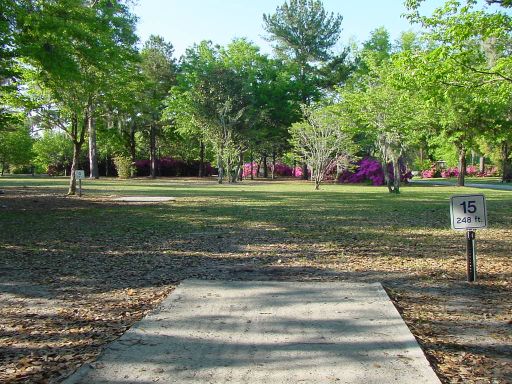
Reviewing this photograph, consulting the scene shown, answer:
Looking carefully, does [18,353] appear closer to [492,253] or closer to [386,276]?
[386,276]

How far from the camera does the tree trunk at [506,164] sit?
4047cm

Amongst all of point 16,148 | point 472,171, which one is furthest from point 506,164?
point 16,148

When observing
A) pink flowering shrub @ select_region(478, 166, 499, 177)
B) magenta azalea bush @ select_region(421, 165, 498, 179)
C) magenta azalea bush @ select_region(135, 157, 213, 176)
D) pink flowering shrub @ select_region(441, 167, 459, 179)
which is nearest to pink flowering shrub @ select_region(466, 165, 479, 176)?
magenta azalea bush @ select_region(421, 165, 498, 179)

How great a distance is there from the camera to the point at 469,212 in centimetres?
504

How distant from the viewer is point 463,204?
5.09m

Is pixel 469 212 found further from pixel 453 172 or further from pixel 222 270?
pixel 453 172

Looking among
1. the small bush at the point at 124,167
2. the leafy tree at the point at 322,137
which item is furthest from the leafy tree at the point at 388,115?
the small bush at the point at 124,167

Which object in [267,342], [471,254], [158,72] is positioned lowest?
[267,342]

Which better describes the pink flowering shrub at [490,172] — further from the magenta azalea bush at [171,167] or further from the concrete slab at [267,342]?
the concrete slab at [267,342]

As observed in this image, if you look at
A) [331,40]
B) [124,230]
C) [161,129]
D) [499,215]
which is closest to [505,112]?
[499,215]

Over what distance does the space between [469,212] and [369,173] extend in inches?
1375

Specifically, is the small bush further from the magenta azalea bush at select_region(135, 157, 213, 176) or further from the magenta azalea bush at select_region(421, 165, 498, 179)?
the magenta azalea bush at select_region(421, 165, 498, 179)

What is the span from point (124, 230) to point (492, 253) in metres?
6.24

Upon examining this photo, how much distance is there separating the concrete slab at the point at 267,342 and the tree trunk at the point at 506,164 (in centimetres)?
4100
